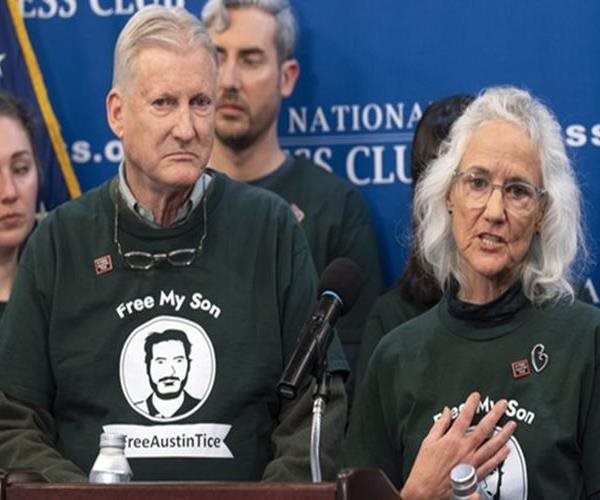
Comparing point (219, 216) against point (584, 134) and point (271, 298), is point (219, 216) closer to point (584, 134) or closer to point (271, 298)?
point (271, 298)

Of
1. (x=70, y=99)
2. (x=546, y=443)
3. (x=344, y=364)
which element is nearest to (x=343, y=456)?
(x=344, y=364)

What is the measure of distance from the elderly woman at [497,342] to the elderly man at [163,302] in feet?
0.72

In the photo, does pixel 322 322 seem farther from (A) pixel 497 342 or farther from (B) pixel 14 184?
(B) pixel 14 184

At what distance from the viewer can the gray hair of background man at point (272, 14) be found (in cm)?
511

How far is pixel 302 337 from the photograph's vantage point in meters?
3.14

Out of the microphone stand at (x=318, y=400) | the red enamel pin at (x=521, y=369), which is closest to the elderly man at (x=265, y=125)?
the red enamel pin at (x=521, y=369)

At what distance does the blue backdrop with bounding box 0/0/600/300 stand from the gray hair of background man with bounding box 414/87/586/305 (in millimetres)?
1066

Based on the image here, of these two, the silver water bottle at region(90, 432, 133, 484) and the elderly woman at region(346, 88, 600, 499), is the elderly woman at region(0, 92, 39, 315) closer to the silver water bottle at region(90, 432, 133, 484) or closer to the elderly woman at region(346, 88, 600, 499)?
the elderly woman at region(346, 88, 600, 499)

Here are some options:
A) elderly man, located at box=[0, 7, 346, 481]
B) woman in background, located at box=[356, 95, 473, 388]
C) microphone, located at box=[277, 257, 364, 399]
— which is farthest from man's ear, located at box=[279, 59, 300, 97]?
microphone, located at box=[277, 257, 364, 399]

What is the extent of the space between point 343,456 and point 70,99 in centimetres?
205

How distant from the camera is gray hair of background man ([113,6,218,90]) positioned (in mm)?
4004

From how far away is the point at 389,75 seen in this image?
520 centimetres

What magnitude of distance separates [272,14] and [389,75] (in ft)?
1.34

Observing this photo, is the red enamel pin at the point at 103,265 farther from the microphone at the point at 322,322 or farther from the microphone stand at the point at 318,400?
the microphone stand at the point at 318,400
